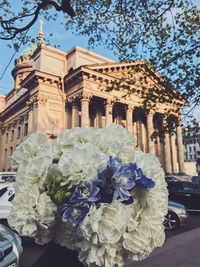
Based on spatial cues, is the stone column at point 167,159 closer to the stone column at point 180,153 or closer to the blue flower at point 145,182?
the stone column at point 180,153

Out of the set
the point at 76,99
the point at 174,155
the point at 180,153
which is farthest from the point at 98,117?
the point at 180,153

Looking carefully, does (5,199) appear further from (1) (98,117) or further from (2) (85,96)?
(1) (98,117)

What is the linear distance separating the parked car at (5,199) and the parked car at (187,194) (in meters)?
8.62

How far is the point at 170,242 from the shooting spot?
8.42 m

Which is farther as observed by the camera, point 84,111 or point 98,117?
point 98,117

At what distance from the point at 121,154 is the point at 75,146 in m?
0.24

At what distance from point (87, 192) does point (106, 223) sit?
162mm

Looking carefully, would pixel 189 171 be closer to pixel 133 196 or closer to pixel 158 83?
pixel 158 83

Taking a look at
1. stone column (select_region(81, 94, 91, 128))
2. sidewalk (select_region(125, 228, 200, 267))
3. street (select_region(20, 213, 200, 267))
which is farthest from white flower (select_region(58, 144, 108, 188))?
stone column (select_region(81, 94, 91, 128))

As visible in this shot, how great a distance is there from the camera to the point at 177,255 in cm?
696

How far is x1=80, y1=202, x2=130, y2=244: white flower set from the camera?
48.5 inches

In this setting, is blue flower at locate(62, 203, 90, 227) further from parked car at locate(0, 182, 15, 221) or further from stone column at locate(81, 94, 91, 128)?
stone column at locate(81, 94, 91, 128)

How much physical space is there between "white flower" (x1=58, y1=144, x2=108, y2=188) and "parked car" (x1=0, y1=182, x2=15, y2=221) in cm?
729

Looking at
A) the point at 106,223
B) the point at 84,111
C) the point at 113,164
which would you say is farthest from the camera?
the point at 84,111
